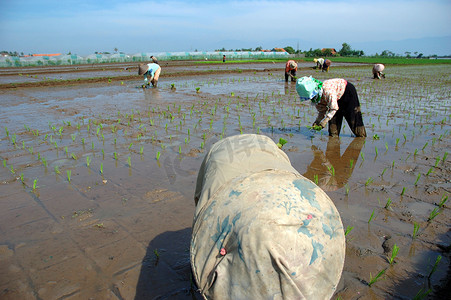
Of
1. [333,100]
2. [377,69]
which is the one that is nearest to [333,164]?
[333,100]

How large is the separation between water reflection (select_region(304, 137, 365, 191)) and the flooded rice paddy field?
0.06ft

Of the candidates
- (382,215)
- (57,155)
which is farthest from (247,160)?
(57,155)

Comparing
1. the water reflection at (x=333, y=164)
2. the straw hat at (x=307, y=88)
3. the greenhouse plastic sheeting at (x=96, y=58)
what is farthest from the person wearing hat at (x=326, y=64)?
the greenhouse plastic sheeting at (x=96, y=58)

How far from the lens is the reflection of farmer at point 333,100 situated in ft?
15.6

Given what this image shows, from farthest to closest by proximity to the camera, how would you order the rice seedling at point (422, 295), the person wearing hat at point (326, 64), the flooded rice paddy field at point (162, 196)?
the person wearing hat at point (326, 64) < the flooded rice paddy field at point (162, 196) < the rice seedling at point (422, 295)

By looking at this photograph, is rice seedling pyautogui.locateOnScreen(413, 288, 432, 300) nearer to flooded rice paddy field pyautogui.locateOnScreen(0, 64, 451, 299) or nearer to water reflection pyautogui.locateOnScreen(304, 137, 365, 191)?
flooded rice paddy field pyautogui.locateOnScreen(0, 64, 451, 299)

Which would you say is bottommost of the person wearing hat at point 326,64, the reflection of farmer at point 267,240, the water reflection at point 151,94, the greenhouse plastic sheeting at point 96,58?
the water reflection at point 151,94

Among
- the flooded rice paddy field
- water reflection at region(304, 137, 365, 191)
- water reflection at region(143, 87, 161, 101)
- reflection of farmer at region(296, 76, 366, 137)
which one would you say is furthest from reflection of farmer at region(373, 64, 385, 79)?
water reflection at region(304, 137, 365, 191)

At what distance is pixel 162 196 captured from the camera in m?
3.46

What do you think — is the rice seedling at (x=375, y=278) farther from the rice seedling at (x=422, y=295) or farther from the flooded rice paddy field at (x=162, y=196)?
the rice seedling at (x=422, y=295)

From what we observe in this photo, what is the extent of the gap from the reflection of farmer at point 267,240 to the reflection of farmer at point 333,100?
3556 mm

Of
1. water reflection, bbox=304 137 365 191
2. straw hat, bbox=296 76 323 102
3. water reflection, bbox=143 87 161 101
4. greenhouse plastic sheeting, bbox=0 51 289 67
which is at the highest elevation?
greenhouse plastic sheeting, bbox=0 51 289 67

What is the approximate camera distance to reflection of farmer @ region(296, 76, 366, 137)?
4741 millimetres

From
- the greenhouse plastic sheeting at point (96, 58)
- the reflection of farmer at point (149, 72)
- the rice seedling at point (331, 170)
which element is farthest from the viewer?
the greenhouse plastic sheeting at point (96, 58)
